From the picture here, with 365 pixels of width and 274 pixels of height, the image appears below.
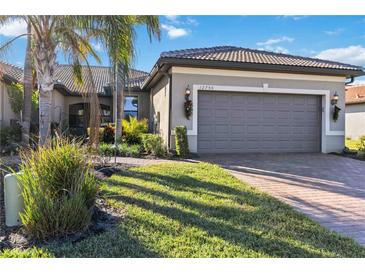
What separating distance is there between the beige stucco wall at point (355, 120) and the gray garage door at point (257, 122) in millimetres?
13379

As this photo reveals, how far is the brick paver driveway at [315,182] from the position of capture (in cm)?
492

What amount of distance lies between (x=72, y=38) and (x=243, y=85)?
7160 millimetres

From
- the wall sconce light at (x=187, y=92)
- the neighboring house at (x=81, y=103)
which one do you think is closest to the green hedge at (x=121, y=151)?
the wall sconce light at (x=187, y=92)

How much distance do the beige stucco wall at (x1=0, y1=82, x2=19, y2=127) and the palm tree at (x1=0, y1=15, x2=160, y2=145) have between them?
707 centimetres

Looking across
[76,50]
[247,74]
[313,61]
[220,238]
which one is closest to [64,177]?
[220,238]

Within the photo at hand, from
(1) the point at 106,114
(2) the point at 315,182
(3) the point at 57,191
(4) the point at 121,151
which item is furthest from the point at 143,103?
(3) the point at 57,191

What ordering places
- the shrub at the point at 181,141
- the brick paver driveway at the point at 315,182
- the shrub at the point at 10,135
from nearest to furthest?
the brick paver driveway at the point at 315,182 → the shrub at the point at 181,141 → the shrub at the point at 10,135

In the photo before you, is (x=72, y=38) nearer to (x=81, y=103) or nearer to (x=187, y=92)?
(x=187, y=92)

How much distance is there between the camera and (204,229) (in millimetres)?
4094

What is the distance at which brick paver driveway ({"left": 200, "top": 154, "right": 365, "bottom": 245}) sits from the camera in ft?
16.1

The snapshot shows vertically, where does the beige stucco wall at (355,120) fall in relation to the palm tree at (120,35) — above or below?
below

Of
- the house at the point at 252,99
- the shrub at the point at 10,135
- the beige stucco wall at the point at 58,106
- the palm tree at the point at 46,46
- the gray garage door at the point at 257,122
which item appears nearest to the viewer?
the palm tree at the point at 46,46

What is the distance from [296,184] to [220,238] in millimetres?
4170

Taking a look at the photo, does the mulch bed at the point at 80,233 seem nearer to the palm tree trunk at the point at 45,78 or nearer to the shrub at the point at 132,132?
the palm tree trunk at the point at 45,78
